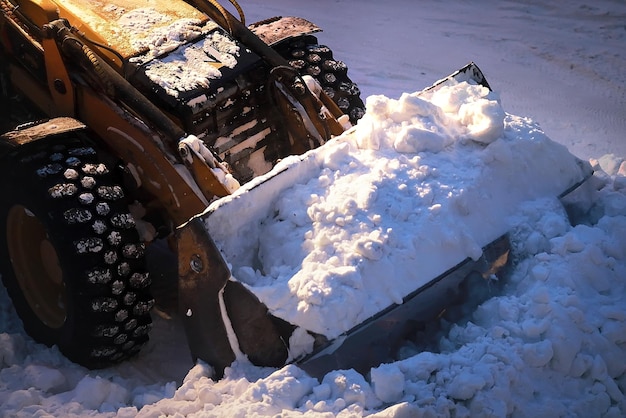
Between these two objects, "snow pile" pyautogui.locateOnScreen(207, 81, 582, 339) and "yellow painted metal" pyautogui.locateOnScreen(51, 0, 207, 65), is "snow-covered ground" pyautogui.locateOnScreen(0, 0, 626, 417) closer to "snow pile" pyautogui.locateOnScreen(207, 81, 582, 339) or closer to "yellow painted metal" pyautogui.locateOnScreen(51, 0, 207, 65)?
"snow pile" pyautogui.locateOnScreen(207, 81, 582, 339)

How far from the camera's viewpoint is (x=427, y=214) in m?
3.44

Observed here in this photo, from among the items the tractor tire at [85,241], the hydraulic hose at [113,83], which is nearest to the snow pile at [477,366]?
the tractor tire at [85,241]

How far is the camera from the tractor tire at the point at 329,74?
494cm

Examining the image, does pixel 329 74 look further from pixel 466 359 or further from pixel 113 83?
pixel 466 359

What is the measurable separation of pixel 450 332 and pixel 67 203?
5.75ft


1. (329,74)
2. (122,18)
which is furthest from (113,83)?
(329,74)

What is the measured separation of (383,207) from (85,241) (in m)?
1.30

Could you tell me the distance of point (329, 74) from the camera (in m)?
4.96

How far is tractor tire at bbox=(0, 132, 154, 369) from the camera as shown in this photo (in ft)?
11.4

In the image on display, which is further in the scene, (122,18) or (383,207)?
(122,18)

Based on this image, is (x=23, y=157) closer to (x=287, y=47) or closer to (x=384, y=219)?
(x=384, y=219)

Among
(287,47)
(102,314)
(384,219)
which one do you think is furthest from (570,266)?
(287,47)

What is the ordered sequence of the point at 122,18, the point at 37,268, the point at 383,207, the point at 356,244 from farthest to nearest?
the point at 122,18 < the point at 37,268 < the point at 383,207 < the point at 356,244

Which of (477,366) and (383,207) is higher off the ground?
(383,207)
